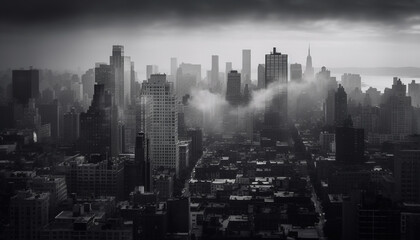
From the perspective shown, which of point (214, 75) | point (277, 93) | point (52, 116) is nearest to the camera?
point (52, 116)

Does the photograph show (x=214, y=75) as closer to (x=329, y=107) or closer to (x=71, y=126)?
(x=329, y=107)

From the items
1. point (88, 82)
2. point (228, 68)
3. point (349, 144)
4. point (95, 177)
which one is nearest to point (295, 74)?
point (228, 68)

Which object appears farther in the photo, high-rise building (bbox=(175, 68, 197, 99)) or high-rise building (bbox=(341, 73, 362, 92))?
high-rise building (bbox=(175, 68, 197, 99))

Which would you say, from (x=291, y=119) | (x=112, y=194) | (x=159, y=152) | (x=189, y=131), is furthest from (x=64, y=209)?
(x=291, y=119)

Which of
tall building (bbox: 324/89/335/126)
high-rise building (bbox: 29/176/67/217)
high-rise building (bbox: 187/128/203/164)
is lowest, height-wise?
high-rise building (bbox: 29/176/67/217)

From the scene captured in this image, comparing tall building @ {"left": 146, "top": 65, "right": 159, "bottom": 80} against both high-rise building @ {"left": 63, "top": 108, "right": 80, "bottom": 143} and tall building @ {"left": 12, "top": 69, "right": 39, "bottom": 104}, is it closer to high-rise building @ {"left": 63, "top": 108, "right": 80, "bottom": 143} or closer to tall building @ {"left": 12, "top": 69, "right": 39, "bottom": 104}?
high-rise building @ {"left": 63, "top": 108, "right": 80, "bottom": 143}

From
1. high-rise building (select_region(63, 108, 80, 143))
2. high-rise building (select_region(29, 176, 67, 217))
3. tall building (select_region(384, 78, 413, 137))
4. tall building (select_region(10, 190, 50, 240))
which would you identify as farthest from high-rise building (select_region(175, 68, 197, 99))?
tall building (select_region(10, 190, 50, 240))
